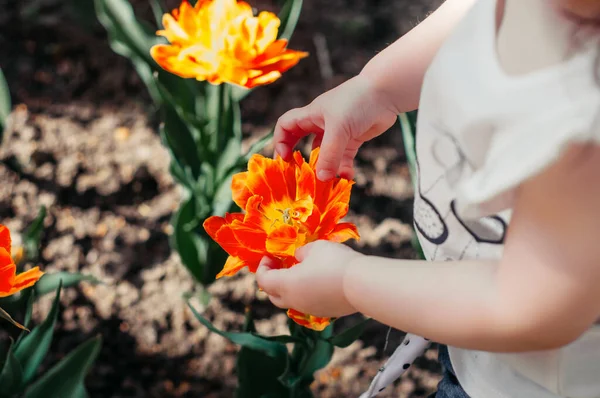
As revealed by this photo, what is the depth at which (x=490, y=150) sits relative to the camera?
56 centimetres

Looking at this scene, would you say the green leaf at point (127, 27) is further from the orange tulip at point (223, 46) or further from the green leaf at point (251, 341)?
the green leaf at point (251, 341)

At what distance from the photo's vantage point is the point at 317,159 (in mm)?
869

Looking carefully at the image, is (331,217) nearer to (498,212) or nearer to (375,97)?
(375,97)

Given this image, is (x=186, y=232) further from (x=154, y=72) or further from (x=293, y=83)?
(x=293, y=83)

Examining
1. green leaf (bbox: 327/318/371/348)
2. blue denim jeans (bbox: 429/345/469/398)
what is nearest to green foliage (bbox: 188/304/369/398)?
green leaf (bbox: 327/318/371/348)

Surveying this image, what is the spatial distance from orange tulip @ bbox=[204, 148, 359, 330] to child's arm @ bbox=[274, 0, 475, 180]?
0.08 feet

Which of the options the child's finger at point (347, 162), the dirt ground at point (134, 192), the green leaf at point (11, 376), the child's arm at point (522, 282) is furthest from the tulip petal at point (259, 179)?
the dirt ground at point (134, 192)

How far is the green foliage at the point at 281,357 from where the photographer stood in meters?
1.06

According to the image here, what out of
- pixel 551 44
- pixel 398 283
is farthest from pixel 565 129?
pixel 398 283

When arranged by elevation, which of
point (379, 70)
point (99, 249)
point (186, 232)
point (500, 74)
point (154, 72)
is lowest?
point (99, 249)

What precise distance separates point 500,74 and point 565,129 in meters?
0.09

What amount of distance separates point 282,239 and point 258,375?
51cm

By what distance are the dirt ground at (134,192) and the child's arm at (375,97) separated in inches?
30.7

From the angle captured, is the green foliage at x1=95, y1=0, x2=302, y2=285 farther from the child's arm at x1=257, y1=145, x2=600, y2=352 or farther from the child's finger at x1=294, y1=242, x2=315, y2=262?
the child's arm at x1=257, y1=145, x2=600, y2=352
